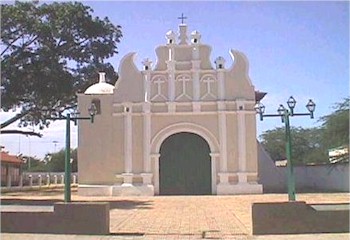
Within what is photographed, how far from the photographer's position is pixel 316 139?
138ft

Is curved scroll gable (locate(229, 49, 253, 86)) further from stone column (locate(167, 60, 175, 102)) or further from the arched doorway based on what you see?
the arched doorway

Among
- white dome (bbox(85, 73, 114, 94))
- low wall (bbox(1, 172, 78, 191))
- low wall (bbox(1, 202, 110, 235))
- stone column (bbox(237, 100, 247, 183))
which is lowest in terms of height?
low wall (bbox(1, 202, 110, 235))

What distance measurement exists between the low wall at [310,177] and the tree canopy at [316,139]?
1907 millimetres

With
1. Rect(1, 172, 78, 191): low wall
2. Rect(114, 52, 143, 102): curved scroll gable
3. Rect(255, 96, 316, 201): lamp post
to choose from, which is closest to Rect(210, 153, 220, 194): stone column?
Rect(114, 52, 143, 102): curved scroll gable

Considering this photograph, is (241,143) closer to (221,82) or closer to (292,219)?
(221,82)

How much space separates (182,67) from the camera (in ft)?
85.4

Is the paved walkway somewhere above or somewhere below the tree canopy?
below

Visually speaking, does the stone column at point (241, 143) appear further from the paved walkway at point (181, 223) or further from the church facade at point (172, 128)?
the paved walkway at point (181, 223)

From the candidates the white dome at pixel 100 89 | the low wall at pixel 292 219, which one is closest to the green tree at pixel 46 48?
the white dome at pixel 100 89

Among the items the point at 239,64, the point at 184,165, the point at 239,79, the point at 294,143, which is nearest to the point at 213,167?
the point at 184,165

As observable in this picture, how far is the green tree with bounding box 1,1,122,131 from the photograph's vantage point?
76.9 ft

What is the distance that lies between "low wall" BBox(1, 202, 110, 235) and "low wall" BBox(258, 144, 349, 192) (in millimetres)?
17520

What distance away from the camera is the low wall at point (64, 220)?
37.7ft

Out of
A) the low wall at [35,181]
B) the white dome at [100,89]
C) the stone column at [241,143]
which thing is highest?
the white dome at [100,89]
